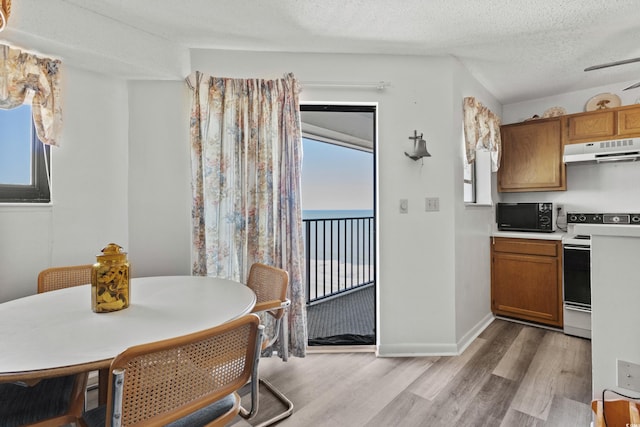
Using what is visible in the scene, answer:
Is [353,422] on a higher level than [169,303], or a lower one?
lower

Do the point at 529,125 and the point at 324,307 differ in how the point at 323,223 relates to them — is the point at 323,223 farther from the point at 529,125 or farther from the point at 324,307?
the point at 529,125

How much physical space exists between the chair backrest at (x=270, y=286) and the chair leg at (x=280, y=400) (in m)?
0.52

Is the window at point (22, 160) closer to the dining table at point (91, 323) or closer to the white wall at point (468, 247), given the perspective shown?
the dining table at point (91, 323)

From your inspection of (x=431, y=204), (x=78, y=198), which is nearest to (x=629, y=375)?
(x=431, y=204)

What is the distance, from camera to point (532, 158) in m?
3.26

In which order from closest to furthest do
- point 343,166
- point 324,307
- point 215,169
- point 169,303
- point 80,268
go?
point 169,303
point 80,268
point 215,169
point 324,307
point 343,166

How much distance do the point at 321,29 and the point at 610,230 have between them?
1.99 m

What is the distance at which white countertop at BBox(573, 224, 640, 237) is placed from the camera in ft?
4.12

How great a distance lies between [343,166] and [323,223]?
30.1 inches

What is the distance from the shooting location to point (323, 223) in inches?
151

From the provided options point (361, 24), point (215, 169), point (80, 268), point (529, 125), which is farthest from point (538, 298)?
point (80, 268)

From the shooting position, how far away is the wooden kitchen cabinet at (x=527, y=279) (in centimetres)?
289

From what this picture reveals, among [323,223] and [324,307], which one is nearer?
[324,307]

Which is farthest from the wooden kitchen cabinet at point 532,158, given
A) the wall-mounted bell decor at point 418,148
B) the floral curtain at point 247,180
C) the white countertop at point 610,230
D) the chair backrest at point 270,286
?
the chair backrest at point 270,286
